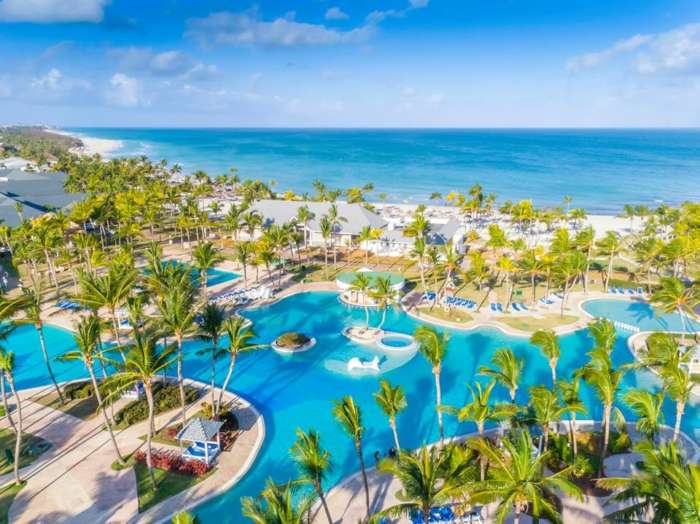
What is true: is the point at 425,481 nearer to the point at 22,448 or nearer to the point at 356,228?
the point at 22,448

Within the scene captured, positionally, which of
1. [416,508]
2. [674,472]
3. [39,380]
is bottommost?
[39,380]

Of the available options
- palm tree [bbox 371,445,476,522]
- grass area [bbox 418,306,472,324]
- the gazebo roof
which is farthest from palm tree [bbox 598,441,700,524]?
grass area [bbox 418,306,472,324]

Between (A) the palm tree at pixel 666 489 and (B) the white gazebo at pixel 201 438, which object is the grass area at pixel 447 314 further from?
(A) the palm tree at pixel 666 489

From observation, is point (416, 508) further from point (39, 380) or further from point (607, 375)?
point (39, 380)

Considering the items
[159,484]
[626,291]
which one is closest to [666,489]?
[159,484]

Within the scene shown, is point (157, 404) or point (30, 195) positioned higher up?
point (30, 195)

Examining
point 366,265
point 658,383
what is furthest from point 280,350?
point 658,383
